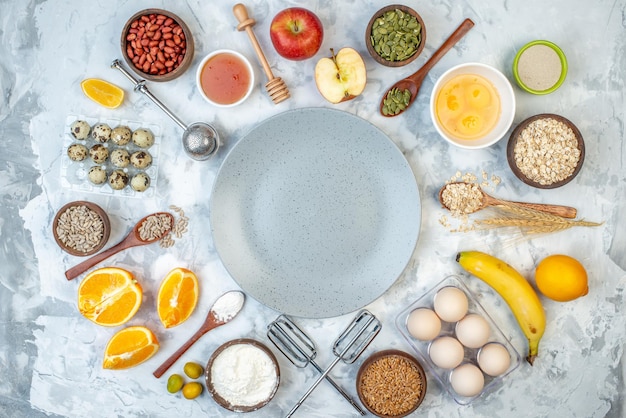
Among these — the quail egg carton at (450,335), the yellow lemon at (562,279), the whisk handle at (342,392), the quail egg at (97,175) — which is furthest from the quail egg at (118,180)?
the yellow lemon at (562,279)

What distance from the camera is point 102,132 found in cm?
120

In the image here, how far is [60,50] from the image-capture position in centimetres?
124

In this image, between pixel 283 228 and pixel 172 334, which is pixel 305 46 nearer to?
pixel 283 228

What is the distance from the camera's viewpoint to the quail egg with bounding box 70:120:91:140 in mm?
1202

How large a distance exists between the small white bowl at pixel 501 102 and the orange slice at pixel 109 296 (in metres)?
0.81

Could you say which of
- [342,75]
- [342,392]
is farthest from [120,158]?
[342,392]

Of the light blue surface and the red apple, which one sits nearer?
the red apple

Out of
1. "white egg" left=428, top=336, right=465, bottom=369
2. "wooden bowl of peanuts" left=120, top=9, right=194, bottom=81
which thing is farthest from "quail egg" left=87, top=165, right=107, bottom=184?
"white egg" left=428, top=336, right=465, bottom=369

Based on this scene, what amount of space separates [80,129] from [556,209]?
3.77 ft

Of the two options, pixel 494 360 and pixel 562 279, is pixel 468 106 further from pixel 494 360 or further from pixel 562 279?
pixel 494 360

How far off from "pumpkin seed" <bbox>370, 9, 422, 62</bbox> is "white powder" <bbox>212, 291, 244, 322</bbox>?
2.19ft

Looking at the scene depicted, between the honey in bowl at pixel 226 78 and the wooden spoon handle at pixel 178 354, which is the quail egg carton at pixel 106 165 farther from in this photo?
the wooden spoon handle at pixel 178 354

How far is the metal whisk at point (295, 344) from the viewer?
4.03 ft

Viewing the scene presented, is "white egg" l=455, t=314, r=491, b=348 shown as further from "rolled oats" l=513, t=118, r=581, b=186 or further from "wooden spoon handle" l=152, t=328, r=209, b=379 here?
"wooden spoon handle" l=152, t=328, r=209, b=379
